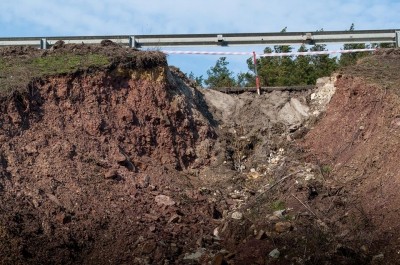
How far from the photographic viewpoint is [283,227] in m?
12.3

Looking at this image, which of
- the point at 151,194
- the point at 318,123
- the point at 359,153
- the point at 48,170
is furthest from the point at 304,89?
the point at 48,170

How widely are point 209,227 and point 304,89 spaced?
5.81 metres

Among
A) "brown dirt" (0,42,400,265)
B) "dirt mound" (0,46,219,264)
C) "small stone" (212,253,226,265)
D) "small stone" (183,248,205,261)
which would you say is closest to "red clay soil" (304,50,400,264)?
"brown dirt" (0,42,400,265)

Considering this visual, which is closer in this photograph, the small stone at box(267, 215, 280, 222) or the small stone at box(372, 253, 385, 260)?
the small stone at box(372, 253, 385, 260)

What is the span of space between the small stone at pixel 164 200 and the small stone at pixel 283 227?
205 cm

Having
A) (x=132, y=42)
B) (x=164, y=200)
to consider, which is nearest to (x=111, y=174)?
(x=164, y=200)

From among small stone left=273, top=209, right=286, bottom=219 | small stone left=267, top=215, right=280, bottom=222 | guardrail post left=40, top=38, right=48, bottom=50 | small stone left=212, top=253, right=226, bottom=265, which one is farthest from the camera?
guardrail post left=40, top=38, right=48, bottom=50

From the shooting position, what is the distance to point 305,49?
64.1 feet

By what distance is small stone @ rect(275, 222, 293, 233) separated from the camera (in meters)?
12.3

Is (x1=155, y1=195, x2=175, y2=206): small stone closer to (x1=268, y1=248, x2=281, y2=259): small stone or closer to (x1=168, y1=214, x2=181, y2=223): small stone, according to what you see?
(x1=168, y1=214, x2=181, y2=223): small stone

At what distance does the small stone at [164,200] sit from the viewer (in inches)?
528

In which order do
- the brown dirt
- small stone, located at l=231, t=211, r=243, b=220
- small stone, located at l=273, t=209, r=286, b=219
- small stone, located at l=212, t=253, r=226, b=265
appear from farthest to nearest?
small stone, located at l=231, t=211, r=243, b=220 < small stone, located at l=273, t=209, r=286, b=219 < the brown dirt < small stone, located at l=212, t=253, r=226, b=265

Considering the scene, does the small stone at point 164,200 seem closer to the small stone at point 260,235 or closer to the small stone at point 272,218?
the small stone at point 272,218

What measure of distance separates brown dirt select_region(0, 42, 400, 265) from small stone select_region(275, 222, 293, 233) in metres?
0.04
